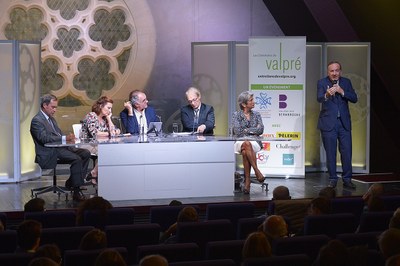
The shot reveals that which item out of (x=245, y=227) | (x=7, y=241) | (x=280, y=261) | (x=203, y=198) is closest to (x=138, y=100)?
(x=203, y=198)

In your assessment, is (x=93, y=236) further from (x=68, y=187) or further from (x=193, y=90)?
(x=193, y=90)

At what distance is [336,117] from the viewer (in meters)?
9.40

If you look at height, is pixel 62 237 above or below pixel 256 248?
below

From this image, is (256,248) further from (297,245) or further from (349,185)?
(349,185)

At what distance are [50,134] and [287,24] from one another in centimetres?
542

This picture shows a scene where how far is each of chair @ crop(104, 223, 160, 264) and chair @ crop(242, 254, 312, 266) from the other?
1.36 m

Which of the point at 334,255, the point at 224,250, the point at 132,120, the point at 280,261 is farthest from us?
the point at 132,120

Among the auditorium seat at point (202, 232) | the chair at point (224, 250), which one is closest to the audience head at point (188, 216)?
the auditorium seat at point (202, 232)

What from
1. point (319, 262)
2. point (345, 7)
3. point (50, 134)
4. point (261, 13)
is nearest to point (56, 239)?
point (319, 262)

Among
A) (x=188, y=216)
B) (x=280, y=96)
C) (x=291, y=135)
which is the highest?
(x=280, y=96)

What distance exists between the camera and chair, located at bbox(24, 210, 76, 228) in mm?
5846

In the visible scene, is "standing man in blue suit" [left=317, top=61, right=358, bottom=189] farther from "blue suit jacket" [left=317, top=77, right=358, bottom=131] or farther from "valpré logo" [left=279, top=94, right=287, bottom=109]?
"valpré logo" [left=279, top=94, right=287, bottom=109]

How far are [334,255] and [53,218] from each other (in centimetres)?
271

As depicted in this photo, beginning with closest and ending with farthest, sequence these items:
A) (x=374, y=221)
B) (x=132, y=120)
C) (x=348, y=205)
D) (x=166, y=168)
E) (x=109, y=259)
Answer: (x=109, y=259) → (x=374, y=221) → (x=348, y=205) → (x=166, y=168) → (x=132, y=120)
